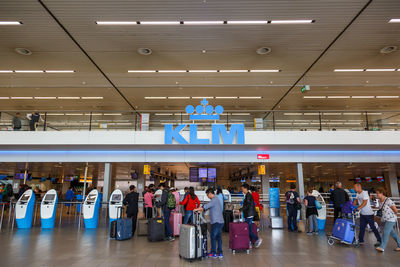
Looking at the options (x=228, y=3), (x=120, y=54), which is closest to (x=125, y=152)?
(x=120, y=54)

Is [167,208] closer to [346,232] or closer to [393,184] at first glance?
[346,232]

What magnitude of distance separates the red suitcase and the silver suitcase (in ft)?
3.44

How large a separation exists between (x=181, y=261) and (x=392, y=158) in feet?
40.3

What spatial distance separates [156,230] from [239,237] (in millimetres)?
2597

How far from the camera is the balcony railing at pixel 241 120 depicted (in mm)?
12211

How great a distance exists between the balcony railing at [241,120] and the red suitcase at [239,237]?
20.5 feet

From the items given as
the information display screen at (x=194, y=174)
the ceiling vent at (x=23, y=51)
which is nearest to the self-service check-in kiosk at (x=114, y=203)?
the ceiling vent at (x=23, y=51)

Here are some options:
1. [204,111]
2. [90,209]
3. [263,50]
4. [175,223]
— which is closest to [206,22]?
[263,50]

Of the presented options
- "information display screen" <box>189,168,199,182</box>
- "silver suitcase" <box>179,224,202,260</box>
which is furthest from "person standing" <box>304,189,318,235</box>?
"information display screen" <box>189,168,199,182</box>

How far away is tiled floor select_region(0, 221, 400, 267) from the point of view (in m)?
5.73

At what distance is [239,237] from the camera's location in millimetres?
6633

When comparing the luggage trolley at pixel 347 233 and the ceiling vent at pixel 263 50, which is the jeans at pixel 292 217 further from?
the ceiling vent at pixel 263 50

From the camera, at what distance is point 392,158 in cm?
1337

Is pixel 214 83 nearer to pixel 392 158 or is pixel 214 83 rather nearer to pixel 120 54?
pixel 120 54
